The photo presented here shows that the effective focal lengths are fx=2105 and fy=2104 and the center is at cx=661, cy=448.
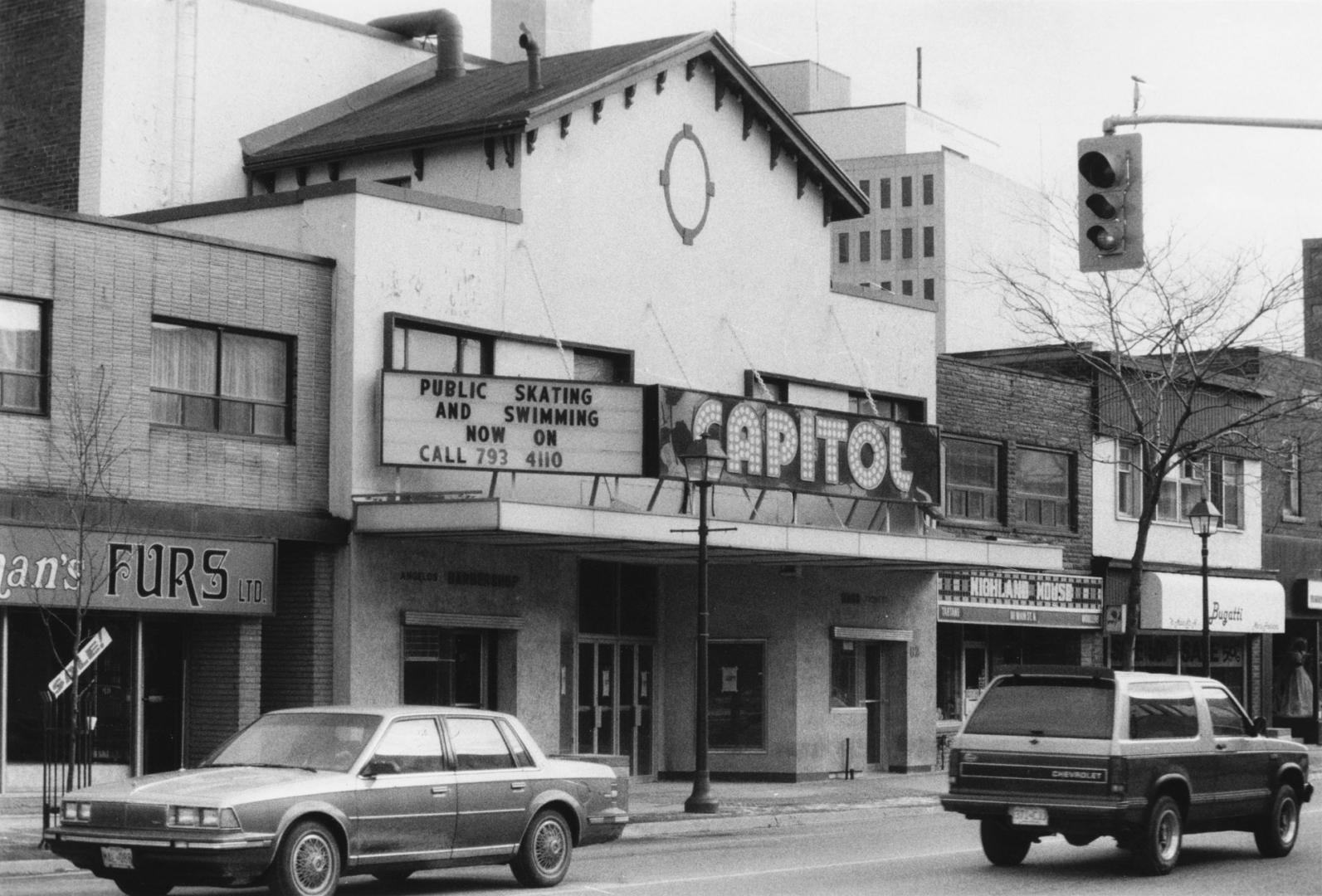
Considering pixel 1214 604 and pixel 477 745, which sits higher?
pixel 1214 604

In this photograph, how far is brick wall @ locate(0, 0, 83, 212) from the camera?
1217 inches

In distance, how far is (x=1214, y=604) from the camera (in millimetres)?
42281

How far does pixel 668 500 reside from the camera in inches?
1212

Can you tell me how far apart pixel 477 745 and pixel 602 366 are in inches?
566

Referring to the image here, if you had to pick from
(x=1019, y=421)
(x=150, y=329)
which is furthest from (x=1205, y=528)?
(x=150, y=329)

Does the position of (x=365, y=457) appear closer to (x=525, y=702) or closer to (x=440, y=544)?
(x=440, y=544)

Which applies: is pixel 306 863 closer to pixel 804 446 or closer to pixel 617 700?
pixel 617 700

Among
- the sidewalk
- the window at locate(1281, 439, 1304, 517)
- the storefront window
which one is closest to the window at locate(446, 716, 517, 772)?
the sidewalk

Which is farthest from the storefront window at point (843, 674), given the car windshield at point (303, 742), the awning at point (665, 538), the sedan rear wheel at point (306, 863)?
the sedan rear wheel at point (306, 863)

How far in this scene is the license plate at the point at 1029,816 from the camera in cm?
1769

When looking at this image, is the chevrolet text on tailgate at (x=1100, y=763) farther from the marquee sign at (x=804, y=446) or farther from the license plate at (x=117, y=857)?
the marquee sign at (x=804, y=446)

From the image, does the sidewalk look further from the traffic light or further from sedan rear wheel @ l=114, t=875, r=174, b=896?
the traffic light

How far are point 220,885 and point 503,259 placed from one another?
1536 centimetres

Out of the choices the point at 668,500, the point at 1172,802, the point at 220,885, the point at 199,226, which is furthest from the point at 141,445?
the point at 1172,802
